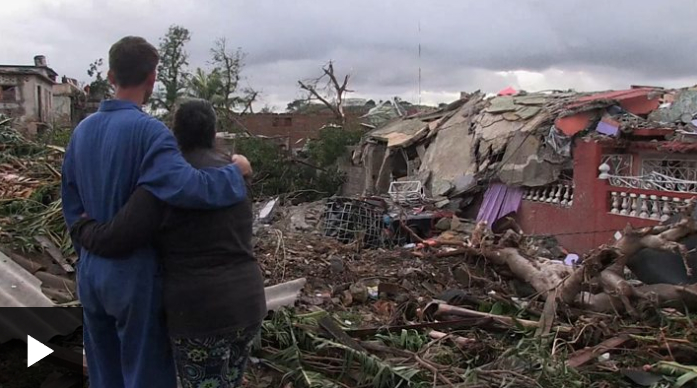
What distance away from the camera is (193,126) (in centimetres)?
200

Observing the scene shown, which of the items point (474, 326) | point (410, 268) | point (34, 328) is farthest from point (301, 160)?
point (34, 328)

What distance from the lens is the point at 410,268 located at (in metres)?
6.54

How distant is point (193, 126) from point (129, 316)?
0.62 m

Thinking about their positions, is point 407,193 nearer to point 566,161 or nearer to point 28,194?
point 566,161

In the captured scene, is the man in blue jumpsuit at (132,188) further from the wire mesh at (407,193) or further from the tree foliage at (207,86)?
the tree foliage at (207,86)

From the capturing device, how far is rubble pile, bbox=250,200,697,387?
10.7 ft

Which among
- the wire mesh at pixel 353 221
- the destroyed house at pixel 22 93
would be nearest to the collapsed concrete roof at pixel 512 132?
the wire mesh at pixel 353 221

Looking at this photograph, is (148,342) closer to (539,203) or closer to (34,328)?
(34,328)

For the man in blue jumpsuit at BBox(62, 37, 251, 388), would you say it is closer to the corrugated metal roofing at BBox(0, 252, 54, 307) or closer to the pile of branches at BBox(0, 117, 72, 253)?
the corrugated metal roofing at BBox(0, 252, 54, 307)

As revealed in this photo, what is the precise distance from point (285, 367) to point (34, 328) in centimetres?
121

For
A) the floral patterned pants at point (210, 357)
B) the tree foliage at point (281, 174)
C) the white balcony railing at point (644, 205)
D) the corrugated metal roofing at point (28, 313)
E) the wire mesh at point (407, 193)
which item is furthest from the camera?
the tree foliage at point (281, 174)

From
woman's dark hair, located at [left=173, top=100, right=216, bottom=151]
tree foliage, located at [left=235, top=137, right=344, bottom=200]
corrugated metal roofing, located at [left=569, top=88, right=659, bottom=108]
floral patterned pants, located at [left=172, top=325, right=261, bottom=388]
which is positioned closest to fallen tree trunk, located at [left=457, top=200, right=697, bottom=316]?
floral patterned pants, located at [left=172, top=325, right=261, bottom=388]

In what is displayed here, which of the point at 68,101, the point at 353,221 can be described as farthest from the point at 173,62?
the point at 353,221

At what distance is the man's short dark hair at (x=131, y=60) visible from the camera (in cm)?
187
